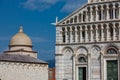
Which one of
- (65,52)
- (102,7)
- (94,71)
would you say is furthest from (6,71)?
(102,7)

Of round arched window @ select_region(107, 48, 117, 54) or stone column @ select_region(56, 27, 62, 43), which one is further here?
stone column @ select_region(56, 27, 62, 43)

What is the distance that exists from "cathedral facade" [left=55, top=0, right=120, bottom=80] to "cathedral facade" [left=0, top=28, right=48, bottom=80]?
18.0 feet

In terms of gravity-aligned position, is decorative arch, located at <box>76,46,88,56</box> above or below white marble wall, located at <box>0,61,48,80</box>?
above

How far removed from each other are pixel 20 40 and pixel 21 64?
35.1 feet

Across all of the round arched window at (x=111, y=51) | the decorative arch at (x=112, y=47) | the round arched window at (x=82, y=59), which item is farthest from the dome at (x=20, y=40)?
the round arched window at (x=111, y=51)

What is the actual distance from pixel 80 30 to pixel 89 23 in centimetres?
117

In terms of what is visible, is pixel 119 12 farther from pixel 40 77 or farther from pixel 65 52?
pixel 40 77

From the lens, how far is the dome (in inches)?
2143

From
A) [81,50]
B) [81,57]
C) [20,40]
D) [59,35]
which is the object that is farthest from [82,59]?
[20,40]

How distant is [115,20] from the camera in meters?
37.4

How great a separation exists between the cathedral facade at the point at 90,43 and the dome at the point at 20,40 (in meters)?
14.7

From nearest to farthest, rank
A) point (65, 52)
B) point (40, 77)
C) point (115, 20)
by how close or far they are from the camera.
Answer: point (115, 20), point (65, 52), point (40, 77)

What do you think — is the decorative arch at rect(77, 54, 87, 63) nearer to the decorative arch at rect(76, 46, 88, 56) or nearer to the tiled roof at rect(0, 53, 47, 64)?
the decorative arch at rect(76, 46, 88, 56)

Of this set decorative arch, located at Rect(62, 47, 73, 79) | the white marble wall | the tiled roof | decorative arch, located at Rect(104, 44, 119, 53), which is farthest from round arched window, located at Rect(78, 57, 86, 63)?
the tiled roof
